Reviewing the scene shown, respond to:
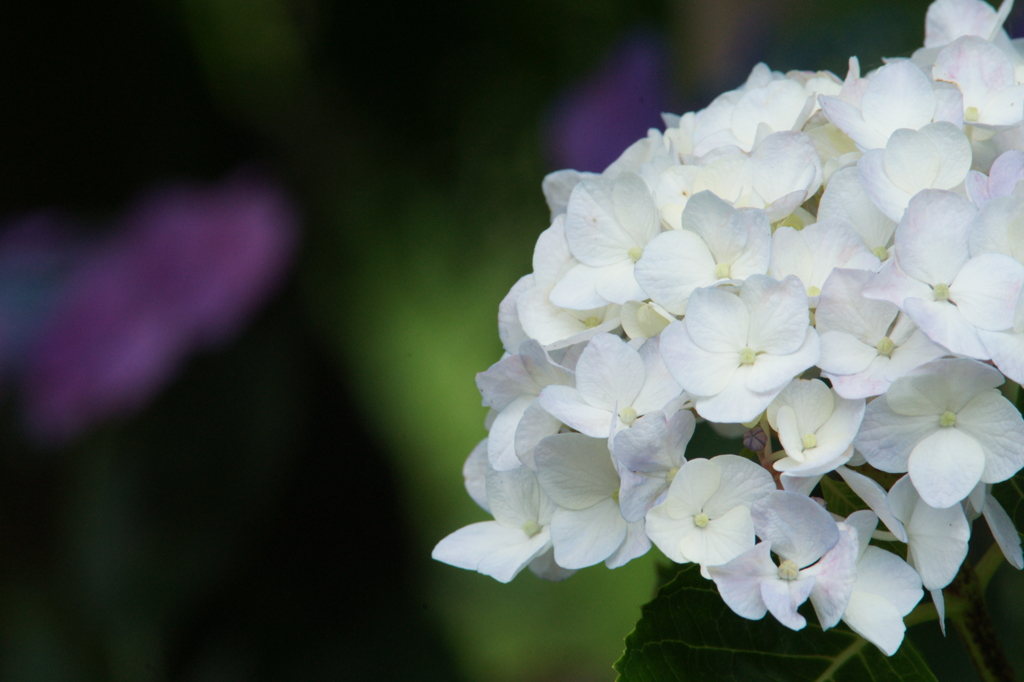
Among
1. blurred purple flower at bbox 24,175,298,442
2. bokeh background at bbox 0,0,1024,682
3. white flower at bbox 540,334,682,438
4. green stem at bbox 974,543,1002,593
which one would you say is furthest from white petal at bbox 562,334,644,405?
blurred purple flower at bbox 24,175,298,442

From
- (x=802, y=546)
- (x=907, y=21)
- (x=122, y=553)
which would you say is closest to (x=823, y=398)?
(x=802, y=546)

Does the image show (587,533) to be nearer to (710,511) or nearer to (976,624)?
(710,511)

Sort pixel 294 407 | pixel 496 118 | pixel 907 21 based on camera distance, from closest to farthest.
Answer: pixel 907 21 → pixel 294 407 → pixel 496 118

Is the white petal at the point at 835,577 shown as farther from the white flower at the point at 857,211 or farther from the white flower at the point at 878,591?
the white flower at the point at 857,211

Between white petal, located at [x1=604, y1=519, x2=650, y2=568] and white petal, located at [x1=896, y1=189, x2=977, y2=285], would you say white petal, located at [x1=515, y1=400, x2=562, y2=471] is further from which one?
white petal, located at [x1=896, y1=189, x2=977, y2=285]

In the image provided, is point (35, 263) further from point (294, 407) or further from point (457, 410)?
point (457, 410)

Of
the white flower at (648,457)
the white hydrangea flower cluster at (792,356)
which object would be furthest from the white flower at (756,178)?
the white flower at (648,457)
